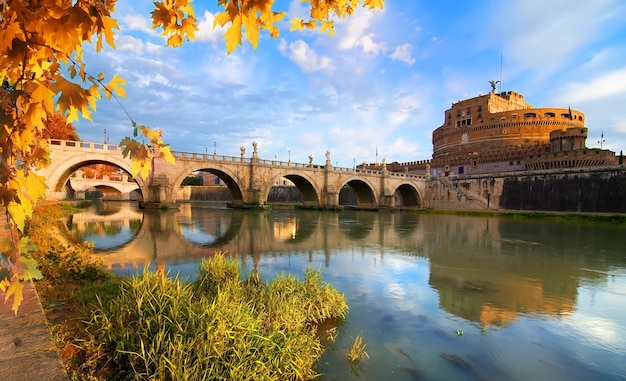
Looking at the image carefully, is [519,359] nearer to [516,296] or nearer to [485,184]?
[516,296]

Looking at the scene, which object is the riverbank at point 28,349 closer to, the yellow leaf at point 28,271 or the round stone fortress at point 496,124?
the yellow leaf at point 28,271

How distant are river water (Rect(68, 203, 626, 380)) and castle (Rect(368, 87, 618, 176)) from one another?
34696 millimetres

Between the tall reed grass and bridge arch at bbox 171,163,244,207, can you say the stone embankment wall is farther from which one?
the tall reed grass

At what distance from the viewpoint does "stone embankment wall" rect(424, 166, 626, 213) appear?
3516 centimetres

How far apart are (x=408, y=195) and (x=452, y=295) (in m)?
53.1

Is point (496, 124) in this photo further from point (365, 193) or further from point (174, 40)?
point (174, 40)

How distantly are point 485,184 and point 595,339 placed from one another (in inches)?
1846

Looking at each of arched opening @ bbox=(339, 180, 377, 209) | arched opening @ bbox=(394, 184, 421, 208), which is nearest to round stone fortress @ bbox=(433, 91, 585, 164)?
arched opening @ bbox=(394, 184, 421, 208)

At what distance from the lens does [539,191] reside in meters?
41.5

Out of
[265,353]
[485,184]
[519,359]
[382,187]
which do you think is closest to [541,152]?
[485,184]

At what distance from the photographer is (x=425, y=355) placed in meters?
5.27

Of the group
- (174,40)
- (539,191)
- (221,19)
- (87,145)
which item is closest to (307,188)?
(87,145)

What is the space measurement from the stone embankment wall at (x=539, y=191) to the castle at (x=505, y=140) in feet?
20.7

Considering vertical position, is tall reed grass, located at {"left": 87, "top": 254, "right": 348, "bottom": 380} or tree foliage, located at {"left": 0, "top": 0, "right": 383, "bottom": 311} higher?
tree foliage, located at {"left": 0, "top": 0, "right": 383, "bottom": 311}
